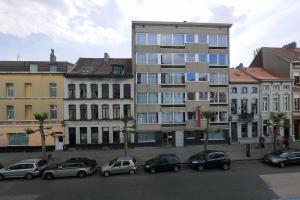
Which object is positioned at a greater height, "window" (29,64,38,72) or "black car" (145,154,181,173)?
"window" (29,64,38,72)

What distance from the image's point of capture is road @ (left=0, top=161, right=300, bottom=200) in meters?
18.1

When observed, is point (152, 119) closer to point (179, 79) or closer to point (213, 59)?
point (179, 79)

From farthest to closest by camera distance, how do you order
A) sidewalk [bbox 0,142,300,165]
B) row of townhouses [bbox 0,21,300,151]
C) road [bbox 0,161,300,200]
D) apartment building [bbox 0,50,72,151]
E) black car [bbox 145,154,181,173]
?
row of townhouses [bbox 0,21,300,151]
apartment building [bbox 0,50,72,151]
sidewalk [bbox 0,142,300,165]
black car [bbox 145,154,181,173]
road [bbox 0,161,300,200]

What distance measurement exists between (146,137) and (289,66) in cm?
2320

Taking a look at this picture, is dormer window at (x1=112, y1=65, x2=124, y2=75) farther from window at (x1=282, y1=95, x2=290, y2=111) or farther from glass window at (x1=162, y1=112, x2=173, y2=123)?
window at (x1=282, y1=95, x2=290, y2=111)

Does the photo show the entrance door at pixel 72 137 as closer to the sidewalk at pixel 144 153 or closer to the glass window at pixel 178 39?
the sidewalk at pixel 144 153

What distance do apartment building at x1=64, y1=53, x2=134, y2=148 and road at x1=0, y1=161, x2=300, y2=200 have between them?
1439cm

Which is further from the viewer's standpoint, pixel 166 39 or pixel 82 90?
pixel 166 39

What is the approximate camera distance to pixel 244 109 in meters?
40.6

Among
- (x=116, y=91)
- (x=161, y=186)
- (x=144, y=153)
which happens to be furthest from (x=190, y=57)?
(x=161, y=186)

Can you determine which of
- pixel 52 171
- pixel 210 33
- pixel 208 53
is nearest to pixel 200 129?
pixel 208 53

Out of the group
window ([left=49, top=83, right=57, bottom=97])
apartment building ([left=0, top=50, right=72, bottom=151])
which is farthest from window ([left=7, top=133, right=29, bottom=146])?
window ([left=49, top=83, right=57, bottom=97])

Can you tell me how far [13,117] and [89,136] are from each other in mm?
10427

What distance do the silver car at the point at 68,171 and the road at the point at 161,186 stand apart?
0.52 meters
